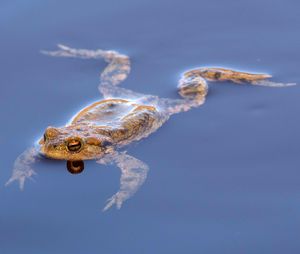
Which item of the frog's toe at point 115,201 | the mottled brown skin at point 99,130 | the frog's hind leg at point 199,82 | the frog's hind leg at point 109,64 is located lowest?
the frog's toe at point 115,201

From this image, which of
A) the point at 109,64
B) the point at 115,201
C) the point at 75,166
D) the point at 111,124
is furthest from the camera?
the point at 109,64

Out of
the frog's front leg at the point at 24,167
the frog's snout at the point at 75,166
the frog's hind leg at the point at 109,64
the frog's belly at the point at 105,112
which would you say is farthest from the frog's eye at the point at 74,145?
the frog's hind leg at the point at 109,64

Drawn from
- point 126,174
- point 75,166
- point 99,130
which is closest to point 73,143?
point 75,166

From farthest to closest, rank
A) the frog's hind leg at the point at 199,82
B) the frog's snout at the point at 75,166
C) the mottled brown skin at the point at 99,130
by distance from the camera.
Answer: the frog's hind leg at the point at 199,82 < the mottled brown skin at the point at 99,130 < the frog's snout at the point at 75,166

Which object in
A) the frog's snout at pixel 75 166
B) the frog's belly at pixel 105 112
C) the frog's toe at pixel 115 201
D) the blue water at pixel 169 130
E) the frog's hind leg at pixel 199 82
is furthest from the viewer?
the frog's hind leg at pixel 199 82

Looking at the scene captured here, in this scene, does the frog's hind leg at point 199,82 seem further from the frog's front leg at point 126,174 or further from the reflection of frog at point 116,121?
the frog's front leg at point 126,174

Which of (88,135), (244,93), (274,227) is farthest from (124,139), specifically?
(274,227)

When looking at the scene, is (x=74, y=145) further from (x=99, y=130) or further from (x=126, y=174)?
(x=126, y=174)
